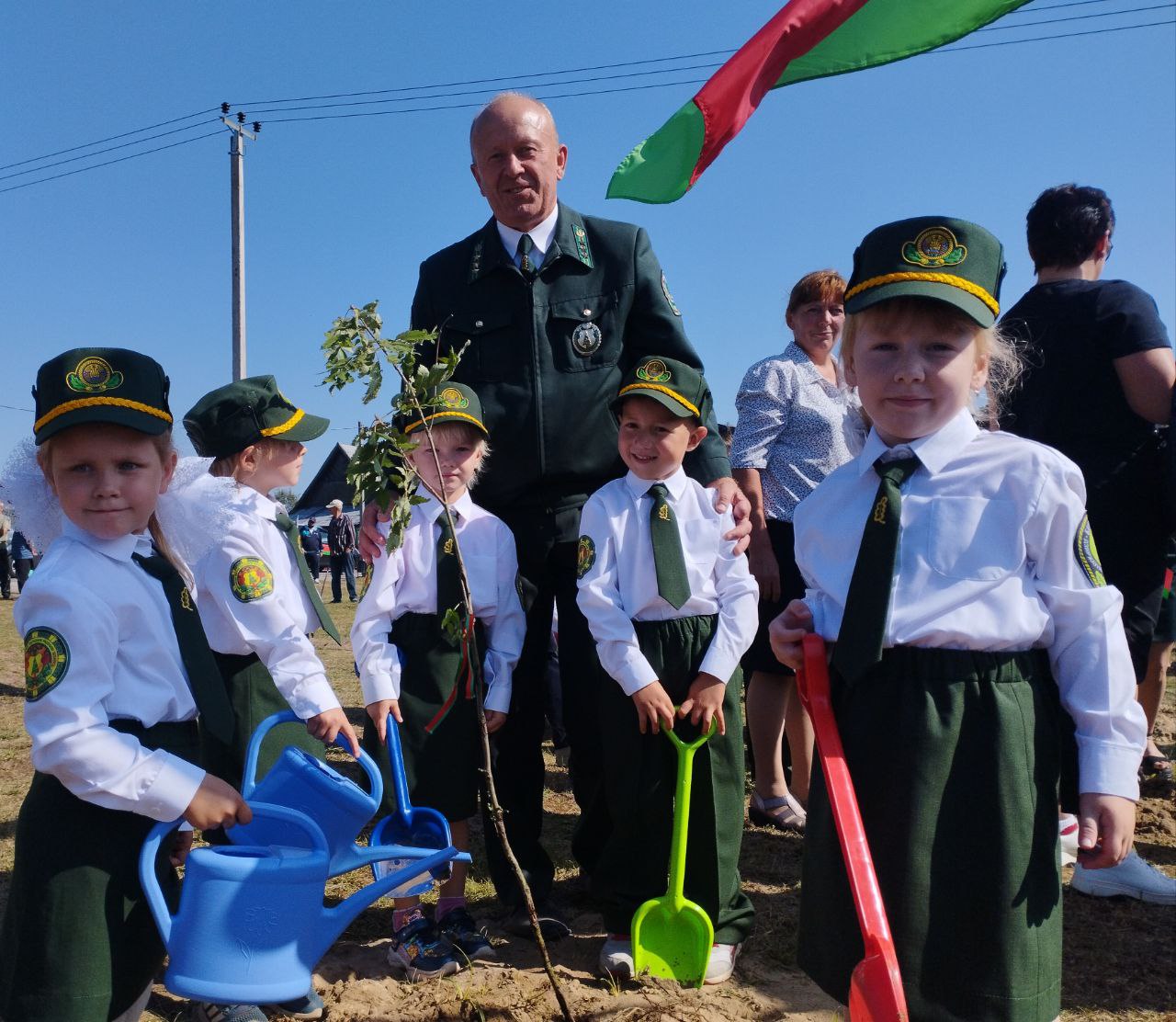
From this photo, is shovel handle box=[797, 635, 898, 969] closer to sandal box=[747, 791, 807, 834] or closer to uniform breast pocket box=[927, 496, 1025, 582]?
uniform breast pocket box=[927, 496, 1025, 582]

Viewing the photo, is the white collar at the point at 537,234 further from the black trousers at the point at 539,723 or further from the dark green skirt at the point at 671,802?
the dark green skirt at the point at 671,802

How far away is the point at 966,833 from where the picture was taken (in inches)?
67.9

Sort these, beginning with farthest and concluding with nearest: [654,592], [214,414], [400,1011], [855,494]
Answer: [214,414], [654,592], [400,1011], [855,494]

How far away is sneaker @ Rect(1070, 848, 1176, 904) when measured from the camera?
3.39 meters

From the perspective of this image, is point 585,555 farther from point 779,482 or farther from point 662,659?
point 779,482

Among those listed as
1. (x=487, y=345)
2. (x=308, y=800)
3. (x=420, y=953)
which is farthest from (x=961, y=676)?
(x=487, y=345)

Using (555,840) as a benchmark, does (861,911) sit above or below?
above

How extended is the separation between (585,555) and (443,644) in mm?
559

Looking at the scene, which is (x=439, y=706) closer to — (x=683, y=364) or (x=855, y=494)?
(x=683, y=364)

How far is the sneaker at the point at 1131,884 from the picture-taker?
3.39 metres

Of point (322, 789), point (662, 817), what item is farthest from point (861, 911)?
point (662, 817)

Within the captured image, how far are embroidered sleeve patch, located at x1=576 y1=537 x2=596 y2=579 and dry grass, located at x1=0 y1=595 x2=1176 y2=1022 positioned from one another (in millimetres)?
1199

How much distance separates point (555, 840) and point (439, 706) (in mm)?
1546

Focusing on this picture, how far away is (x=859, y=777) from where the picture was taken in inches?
71.4
